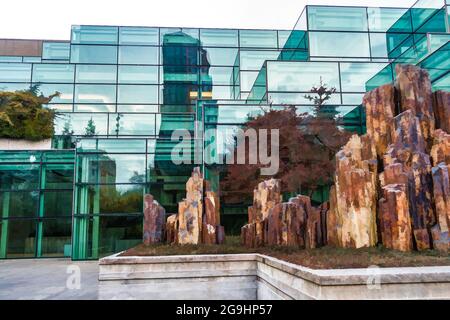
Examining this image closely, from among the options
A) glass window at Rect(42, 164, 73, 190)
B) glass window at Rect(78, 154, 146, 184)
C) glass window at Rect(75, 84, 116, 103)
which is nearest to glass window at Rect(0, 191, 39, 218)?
glass window at Rect(42, 164, 73, 190)

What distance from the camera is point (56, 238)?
18.4 m

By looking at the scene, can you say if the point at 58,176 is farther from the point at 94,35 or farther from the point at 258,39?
the point at 258,39

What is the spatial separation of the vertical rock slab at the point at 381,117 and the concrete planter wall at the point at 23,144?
16630mm

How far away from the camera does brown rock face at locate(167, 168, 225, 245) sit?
10336 millimetres

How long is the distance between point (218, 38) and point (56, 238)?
17.9 m

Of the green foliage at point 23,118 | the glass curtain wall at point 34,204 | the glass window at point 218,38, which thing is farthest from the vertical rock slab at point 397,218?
the glass window at point 218,38

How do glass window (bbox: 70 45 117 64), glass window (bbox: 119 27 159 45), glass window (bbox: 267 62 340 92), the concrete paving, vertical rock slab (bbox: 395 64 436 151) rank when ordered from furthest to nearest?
glass window (bbox: 119 27 159 45) < glass window (bbox: 70 45 117 64) < glass window (bbox: 267 62 340 92) < the concrete paving < vertical rock slab (bbox: 395 64 436 151)

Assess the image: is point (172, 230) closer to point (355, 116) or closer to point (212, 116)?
point (212, 116)

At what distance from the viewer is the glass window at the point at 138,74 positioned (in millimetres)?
25656

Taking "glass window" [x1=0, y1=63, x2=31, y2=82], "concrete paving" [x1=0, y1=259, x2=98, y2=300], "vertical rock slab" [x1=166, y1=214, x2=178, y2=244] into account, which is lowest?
"concrete paving" [x1=0, y1=259, x2=98, y2=300]

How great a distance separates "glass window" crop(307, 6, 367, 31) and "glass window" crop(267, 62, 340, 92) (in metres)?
4.22

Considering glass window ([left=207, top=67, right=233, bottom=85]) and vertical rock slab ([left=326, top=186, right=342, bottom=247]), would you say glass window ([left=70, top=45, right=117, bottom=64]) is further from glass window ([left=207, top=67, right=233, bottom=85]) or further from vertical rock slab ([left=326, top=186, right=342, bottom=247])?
vertical rock slab ([left=326, top=186, right=342, bottom=247])

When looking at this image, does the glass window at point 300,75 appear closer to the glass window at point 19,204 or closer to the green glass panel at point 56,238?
the green glass panel at point 56,238
